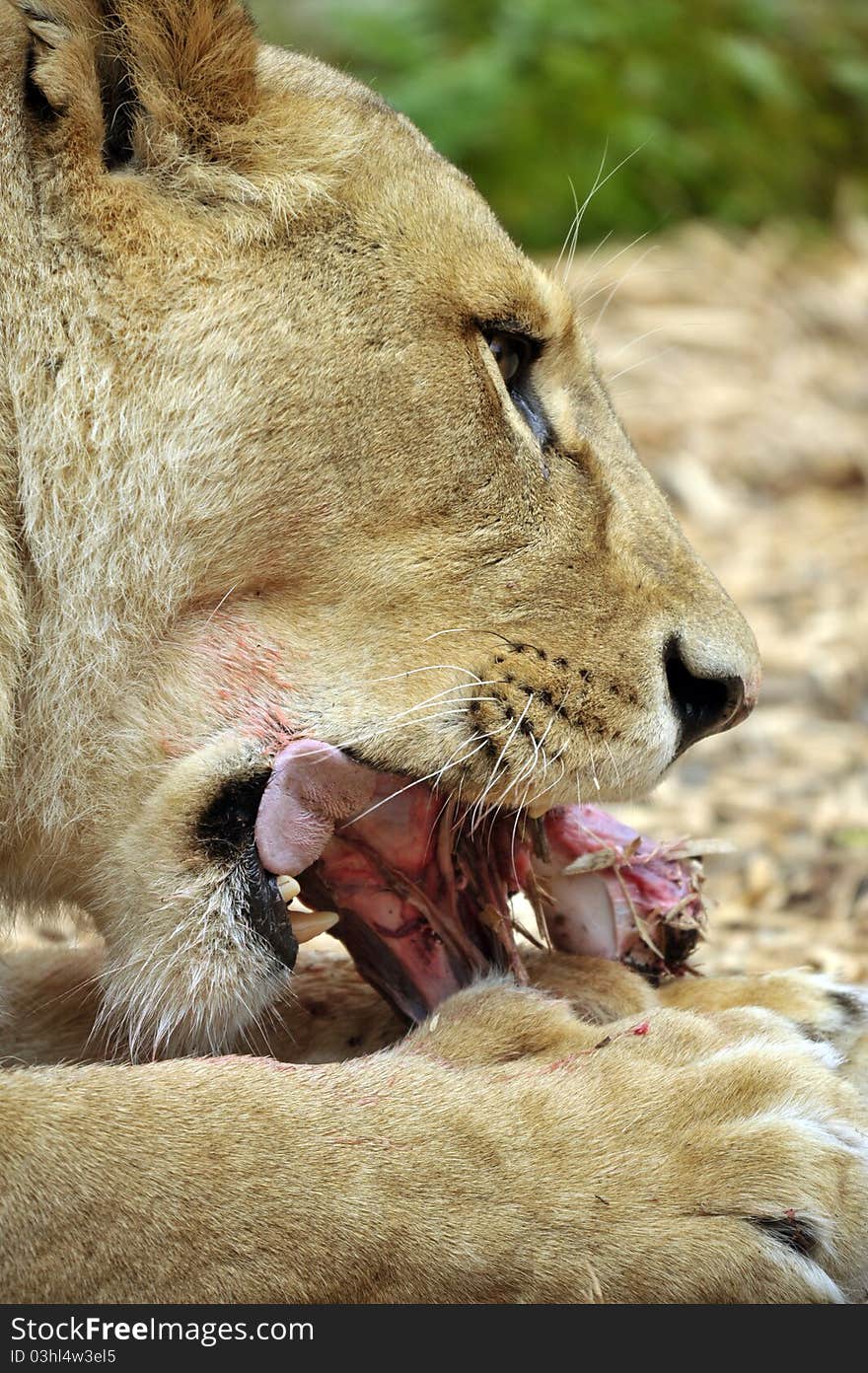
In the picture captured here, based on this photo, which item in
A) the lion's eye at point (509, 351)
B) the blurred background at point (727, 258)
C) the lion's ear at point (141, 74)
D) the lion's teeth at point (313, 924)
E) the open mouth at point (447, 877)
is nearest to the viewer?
the lion's ear at point (141, 74)

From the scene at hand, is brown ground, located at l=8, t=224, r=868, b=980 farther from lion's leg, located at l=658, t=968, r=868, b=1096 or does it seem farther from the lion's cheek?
the lion's cheek

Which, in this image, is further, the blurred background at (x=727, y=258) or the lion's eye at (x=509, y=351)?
the blurred background at (x=727, y=258)

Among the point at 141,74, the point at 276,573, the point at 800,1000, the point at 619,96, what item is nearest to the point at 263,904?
the point at 276,573

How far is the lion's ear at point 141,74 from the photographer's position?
2.64 meters

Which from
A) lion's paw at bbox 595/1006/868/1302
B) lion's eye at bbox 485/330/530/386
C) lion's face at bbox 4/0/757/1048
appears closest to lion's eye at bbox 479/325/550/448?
lion's eye at bbox 485/330/530/386

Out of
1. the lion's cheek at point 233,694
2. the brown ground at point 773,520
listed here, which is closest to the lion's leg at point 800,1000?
the brown ground at point 773,520

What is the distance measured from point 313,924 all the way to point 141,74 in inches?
55.2

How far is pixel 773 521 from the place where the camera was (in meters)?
7.08

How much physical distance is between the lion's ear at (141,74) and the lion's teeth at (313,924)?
4.14 feet

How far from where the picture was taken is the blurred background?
5355mm

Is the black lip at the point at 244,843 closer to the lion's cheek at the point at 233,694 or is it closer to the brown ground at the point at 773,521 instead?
the lion's cheek at the point at 233,694

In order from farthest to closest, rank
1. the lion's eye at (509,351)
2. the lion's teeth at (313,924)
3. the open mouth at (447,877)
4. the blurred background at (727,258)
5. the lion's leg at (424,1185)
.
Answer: the blurred background at (727,258)
the lion's eye at (509,351)
the lion's teeth at (313,924)
the open mouth at (447,877)
the lion's leg at (424,1185)

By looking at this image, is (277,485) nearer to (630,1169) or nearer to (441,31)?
(630,1169)

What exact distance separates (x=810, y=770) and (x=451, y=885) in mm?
2411
